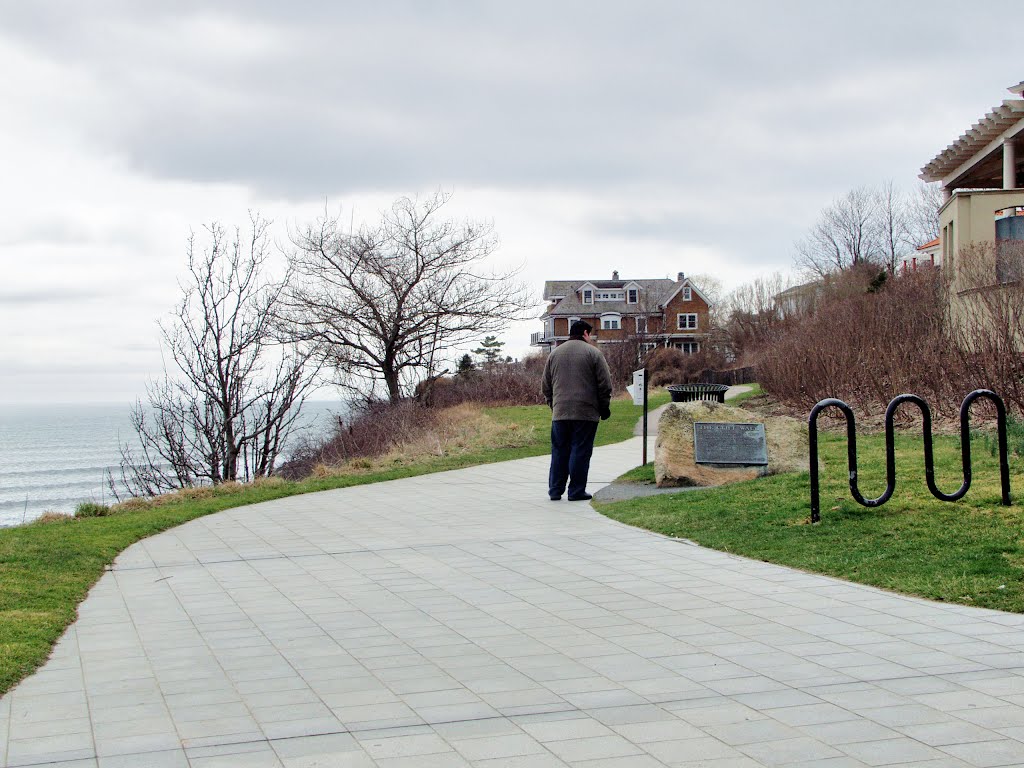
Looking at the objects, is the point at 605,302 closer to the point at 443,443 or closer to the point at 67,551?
the point at 443,443

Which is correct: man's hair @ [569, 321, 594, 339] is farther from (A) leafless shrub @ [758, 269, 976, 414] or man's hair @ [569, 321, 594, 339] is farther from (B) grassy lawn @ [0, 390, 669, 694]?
(A) leafless shrub @ [758, 269, 976, 414]

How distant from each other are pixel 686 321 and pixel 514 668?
8231 centimetres

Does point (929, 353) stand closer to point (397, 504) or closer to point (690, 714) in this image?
point (397, 504)

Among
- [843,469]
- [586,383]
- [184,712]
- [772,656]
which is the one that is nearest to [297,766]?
[184,712]

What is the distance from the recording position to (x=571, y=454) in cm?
1263

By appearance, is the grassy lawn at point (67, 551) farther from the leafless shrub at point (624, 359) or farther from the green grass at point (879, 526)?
the leafless shrub at point (624, 359)

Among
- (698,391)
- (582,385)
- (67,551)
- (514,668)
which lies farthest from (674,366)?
(514,668)

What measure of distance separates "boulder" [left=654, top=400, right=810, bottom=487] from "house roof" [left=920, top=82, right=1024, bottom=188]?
16.7 metres

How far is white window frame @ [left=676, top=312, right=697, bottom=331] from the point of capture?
282 ft

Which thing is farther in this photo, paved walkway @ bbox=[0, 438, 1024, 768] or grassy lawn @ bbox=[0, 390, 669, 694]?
grassy lawn @ bbox=[0, 390, 669, 694]

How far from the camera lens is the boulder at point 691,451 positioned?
12906 millimetres

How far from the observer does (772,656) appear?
18.3ft

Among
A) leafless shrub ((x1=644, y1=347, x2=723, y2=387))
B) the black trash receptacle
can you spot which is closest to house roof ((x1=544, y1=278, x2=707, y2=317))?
leafless shrub ((x1=644, y1=347, x2=723, y2=387))

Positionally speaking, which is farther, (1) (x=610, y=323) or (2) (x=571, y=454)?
(1) (x=610, y=323)
